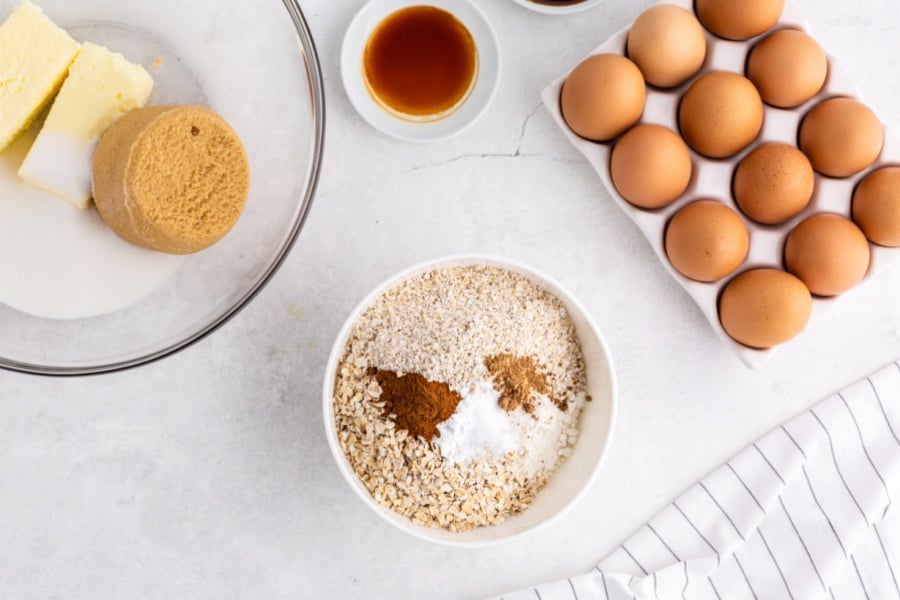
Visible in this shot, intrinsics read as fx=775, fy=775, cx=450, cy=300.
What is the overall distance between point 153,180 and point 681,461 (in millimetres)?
977

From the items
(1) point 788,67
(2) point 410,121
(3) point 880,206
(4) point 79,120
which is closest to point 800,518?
(3) point 880,206

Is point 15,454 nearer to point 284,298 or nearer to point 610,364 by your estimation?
point 284,298

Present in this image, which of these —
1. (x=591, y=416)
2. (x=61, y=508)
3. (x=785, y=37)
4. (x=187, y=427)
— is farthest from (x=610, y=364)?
(x=61, y=508)

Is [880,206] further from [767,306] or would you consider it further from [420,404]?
[420,404]

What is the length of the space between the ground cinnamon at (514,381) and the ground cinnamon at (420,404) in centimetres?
6

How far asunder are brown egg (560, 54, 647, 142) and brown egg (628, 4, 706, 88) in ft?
0.09

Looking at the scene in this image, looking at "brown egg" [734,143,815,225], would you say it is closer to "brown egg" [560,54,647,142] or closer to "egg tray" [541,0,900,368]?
"egg tray" [541,0,900,368]

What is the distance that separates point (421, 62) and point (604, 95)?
0.34 meters

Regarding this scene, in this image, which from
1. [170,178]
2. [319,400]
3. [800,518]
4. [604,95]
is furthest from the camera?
[800,518]

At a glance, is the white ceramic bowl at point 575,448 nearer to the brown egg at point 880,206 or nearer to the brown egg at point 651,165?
the brown egg at point 651,165

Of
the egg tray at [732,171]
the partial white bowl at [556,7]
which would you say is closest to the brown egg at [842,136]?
the egg tray at [732,171]

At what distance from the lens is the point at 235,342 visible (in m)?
1.29

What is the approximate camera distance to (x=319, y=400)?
129 centimetres

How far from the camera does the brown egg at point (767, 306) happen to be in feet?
3.86
